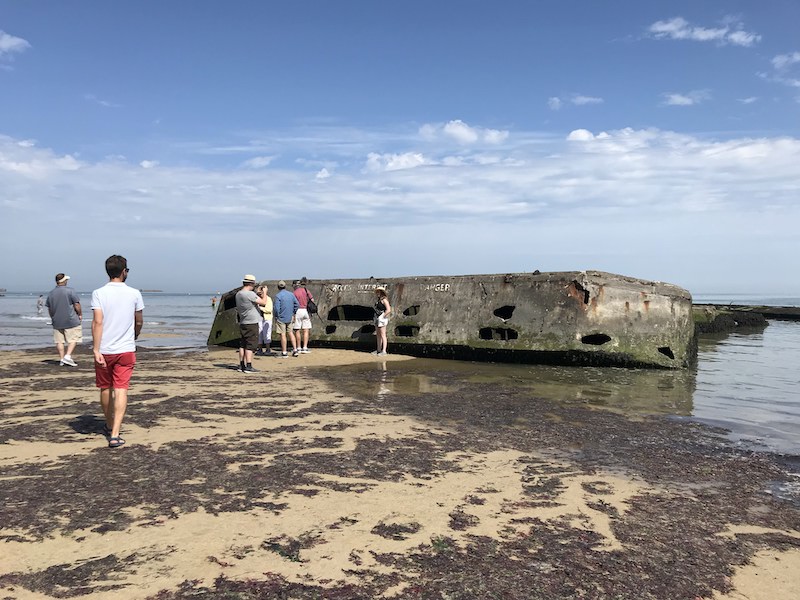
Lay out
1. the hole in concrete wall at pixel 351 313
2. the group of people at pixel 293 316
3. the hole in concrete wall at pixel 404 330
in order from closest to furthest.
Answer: the group of people at pixel 293 316, the hole in concrete wall at pixel 404 330, the hole in concrete wall at pixel 351 313

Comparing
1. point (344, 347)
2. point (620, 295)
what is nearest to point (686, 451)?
point (620, 295)

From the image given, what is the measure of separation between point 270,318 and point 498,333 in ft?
17.5

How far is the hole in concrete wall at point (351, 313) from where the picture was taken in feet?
44.1

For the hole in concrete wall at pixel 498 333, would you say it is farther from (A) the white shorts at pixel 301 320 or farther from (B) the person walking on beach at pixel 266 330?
(B) the person walking on beach at pixel 266 330

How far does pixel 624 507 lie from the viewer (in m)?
3.61

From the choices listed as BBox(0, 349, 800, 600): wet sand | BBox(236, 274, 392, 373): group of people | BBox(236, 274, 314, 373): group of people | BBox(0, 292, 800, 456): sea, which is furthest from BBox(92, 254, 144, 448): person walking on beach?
BBox(236, 274, 392, 373): group of people

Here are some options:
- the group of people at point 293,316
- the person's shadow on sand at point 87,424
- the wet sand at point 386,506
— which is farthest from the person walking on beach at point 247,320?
the person's shadow on sand at point 87,424

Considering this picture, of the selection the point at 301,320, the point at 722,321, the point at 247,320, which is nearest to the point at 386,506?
the point at 247,320

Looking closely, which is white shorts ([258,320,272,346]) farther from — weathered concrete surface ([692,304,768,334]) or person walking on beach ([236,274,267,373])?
weathered concrete surface ([692,304,768,334])

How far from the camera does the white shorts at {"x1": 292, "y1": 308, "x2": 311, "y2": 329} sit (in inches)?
496

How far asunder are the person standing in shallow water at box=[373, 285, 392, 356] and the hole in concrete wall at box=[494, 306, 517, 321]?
2267 mm

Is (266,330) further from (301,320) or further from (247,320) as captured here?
(247,320)

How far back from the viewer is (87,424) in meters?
5.61

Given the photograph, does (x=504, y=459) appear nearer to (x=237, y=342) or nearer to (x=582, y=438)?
(x=582, y=438)
